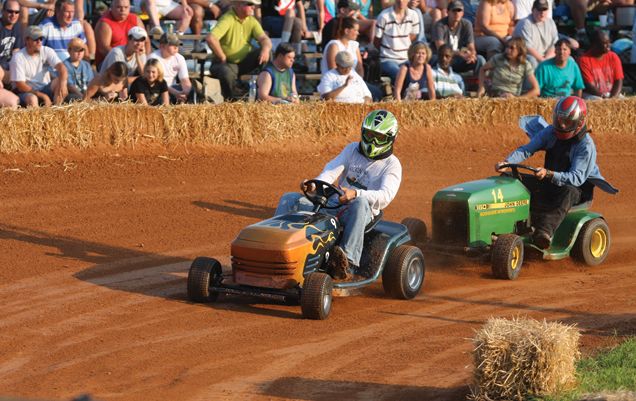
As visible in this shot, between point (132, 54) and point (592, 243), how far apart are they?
23.2 ft

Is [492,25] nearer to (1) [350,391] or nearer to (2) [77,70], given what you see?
(2) [77,70]

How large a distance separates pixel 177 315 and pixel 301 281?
3.46ft

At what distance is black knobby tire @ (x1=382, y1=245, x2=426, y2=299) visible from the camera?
9.63m

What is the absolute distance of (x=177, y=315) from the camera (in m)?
9.07

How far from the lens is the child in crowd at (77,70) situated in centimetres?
1470

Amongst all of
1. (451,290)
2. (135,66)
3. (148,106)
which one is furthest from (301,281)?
(135,66)

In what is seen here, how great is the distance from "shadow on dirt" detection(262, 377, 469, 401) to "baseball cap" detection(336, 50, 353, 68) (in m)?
8.50

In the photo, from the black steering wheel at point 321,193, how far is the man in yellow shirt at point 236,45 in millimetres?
6793

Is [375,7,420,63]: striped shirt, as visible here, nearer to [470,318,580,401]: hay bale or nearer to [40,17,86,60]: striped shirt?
[40,17,86,60]: striped shirt

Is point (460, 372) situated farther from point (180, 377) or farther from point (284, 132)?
point (284, 132)

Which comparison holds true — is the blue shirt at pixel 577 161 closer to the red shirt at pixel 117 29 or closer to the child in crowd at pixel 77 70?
the child in crowd at pixel 77 70

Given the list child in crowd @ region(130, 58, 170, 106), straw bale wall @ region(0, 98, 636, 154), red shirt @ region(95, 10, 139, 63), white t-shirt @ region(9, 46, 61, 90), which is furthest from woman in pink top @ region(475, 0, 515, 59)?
white t-shirt @ region(9, 46, 61, 90)

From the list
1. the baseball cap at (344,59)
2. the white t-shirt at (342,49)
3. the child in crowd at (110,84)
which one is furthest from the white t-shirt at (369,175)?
the white t-shirt at (342,49)

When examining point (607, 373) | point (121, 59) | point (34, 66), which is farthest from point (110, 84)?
point (607, 373)
